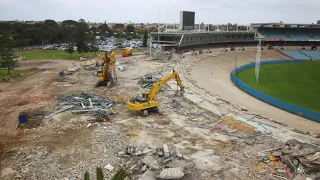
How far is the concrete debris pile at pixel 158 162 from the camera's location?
13870 mm

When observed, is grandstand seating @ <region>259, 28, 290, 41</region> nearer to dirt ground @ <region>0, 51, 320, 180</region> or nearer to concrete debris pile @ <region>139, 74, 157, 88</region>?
dirt ground @ <region>0, 51, 320, 180</region>

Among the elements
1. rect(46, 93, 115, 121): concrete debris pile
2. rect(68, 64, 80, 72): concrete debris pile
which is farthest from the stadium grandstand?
rect(46, 93, 115, 121): concrete debris pile

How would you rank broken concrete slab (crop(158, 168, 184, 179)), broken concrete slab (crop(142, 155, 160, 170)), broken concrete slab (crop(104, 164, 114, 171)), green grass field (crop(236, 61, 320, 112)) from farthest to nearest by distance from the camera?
1. green grass field (crop(236, 61, 320, 112))
2. broken concrete slab (crop(104, 164, 114, 171))
3. broken concrete slab (crop(142, 155, 160, 170))
4. broken concrete slab (crop(158, 168, 184, 179))

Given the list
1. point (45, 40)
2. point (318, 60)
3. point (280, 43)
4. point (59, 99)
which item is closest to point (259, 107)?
point (59, 99)

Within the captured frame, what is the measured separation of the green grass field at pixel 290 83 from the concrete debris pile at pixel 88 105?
20.4 m

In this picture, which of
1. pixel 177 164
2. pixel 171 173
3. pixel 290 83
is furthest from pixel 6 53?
pixel 290 83

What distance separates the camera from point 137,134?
1980 centimetres

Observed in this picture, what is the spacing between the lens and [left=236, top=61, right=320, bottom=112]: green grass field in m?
32.3

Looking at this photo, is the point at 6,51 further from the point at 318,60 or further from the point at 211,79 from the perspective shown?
the point at 318,60

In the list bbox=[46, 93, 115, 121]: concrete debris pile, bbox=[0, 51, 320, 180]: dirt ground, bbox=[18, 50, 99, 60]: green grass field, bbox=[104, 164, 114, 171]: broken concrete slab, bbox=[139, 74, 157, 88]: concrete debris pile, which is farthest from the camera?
bbox=[18, 50, 99, 60]: green grass field

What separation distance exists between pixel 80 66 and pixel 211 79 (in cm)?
2179

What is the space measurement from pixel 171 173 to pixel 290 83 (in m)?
34.0

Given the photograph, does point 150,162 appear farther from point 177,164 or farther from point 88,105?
point 88,105

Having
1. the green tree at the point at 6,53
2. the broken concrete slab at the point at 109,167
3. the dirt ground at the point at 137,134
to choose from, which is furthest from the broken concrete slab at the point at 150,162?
the green tree at the point at 6,53
